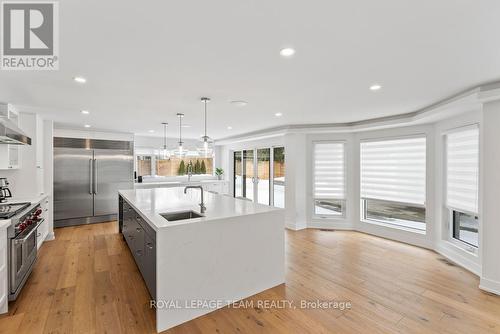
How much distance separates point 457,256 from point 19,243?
5.71m

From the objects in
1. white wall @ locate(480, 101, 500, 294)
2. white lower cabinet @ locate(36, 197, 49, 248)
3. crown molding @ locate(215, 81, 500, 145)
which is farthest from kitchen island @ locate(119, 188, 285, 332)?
crown molding @ locate(215, 81, 500, 145)

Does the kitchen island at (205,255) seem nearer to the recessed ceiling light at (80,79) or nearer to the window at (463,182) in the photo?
the recessed ceiling light at (80,79)

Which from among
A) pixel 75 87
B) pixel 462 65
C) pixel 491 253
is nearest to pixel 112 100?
pixel 75 87

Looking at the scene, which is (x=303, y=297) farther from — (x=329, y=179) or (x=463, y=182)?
(x=329, y=179)

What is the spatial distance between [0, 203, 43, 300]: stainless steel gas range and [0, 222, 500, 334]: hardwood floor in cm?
18

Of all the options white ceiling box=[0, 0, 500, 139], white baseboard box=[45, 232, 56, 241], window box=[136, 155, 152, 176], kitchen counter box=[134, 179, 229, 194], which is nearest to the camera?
white ceiling box=[0, 0, 500, 139]

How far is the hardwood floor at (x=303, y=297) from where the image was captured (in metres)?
2.20

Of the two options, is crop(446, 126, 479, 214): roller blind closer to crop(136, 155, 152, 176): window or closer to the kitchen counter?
the kitchen counter

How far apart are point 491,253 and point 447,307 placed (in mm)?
971

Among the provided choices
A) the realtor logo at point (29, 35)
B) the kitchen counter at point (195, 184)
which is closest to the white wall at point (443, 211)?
the realtor logo at point (29, 35)

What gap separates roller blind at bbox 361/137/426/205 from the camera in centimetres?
444

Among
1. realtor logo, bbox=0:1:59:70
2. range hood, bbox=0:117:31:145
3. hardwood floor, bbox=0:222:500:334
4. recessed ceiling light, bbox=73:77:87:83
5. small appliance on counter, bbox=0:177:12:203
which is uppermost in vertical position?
realtor logo, bbox=0:1:59:70

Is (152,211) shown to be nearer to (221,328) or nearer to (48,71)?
(221,328)

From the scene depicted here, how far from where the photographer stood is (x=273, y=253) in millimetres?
2920
